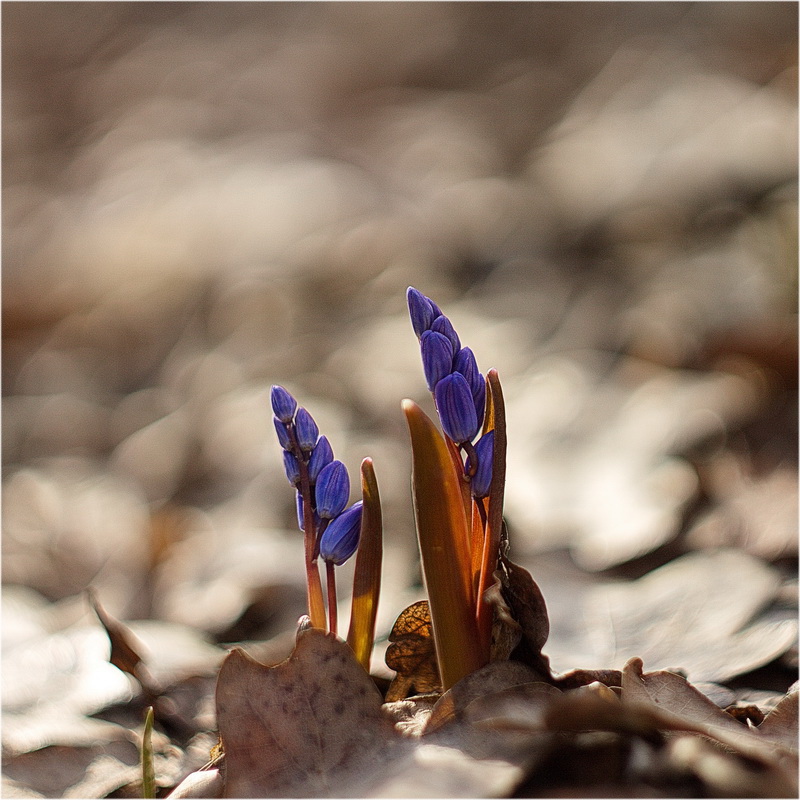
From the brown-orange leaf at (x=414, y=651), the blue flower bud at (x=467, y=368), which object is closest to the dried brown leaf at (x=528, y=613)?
the brown-orange leaf at (x=414, y=651)

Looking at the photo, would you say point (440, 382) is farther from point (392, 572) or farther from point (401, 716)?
point (392, 572)

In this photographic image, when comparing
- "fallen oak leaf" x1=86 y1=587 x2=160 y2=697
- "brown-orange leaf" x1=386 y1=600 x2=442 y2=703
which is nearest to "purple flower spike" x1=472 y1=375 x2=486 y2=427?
"brown-orange leaf" x1=386 y1=600 x2=442 y2=703

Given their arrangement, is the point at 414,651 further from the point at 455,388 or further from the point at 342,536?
the point at 455,388

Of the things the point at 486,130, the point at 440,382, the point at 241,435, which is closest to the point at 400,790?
the point at 440,382

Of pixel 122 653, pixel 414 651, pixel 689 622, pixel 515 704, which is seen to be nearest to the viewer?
pixel 515 704

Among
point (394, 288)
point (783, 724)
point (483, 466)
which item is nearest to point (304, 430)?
point (483, 466)

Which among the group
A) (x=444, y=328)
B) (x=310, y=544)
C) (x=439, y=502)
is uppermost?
(x=444, y=328)

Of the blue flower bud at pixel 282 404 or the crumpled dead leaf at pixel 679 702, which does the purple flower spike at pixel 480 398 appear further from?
the crumpled dead leaf at pixel 679 702
